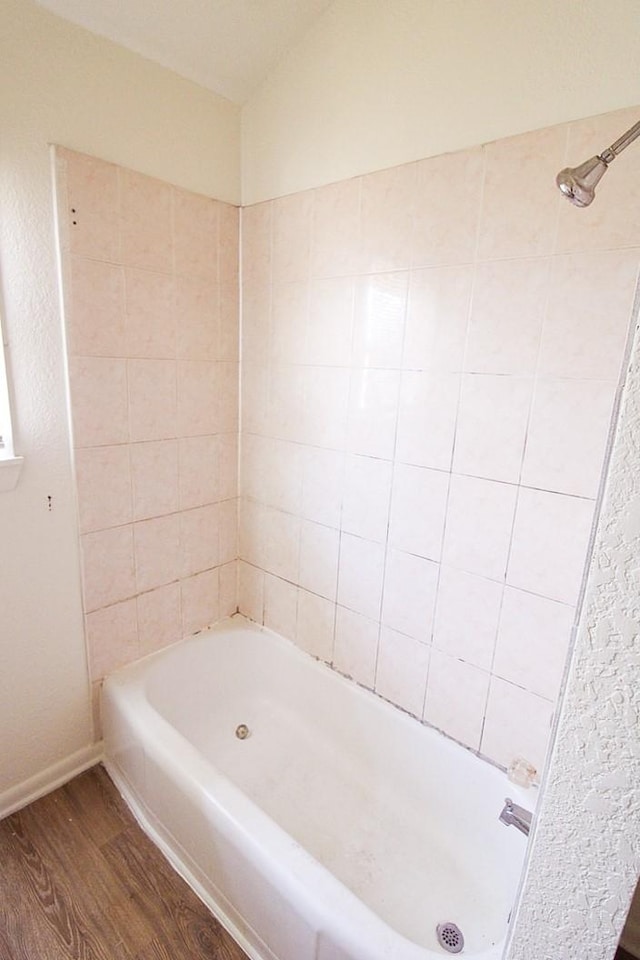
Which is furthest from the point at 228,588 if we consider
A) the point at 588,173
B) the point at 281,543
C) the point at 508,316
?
the point at 588,173

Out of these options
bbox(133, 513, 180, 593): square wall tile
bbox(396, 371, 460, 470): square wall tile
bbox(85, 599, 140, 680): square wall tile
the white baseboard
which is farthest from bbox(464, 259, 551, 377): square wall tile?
the white baseboard

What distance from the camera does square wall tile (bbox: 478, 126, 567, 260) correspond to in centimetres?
112

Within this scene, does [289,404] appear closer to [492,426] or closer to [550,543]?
[492,426]

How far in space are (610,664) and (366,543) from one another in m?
1.26

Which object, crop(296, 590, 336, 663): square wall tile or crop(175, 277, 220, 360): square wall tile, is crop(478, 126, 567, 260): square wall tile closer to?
crop(175, 277, 220, 360): square wall tile

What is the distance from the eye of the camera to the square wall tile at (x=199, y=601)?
77.8 inches

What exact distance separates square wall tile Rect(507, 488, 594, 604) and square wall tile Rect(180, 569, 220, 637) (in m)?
1.26

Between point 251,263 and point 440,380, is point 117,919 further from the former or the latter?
point 251,263

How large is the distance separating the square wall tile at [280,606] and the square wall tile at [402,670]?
43 cm

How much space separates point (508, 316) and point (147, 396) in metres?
1.20

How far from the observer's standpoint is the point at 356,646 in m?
1.75

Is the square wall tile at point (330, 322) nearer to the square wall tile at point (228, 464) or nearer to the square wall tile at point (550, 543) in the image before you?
the square wall tile at point (228, 464)

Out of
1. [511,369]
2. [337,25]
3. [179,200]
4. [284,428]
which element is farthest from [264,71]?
[511,369]

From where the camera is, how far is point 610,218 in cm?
106
